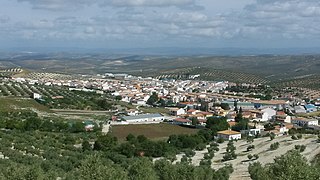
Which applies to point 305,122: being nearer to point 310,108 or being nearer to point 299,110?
point 299,110

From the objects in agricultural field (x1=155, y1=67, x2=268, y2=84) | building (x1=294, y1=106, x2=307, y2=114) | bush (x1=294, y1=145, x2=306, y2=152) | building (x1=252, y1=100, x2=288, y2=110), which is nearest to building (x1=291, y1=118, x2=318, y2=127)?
building (x1=294, y1=106, x2=307, y2=114)

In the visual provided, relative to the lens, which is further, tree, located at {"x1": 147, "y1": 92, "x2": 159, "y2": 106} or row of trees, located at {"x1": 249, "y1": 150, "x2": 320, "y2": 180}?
tree, located at {"x1": 147, "y1": 92, "x2": 159, "y2": 106}

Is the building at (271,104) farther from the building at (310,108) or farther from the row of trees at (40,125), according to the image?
the row of trees at (40,125)

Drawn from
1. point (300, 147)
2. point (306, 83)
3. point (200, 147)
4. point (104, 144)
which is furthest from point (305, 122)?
point (306, 83)

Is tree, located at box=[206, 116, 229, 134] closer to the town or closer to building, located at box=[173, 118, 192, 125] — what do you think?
the town

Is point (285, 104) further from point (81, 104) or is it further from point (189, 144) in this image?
point (189, 144)

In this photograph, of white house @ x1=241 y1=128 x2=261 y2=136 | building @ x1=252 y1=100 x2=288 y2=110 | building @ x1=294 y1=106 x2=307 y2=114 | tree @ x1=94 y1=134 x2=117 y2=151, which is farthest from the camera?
building @ x1=252 y1=100 x2=288 y2=110

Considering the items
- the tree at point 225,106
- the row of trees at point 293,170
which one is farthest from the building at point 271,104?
the row of trees at point 293,170
